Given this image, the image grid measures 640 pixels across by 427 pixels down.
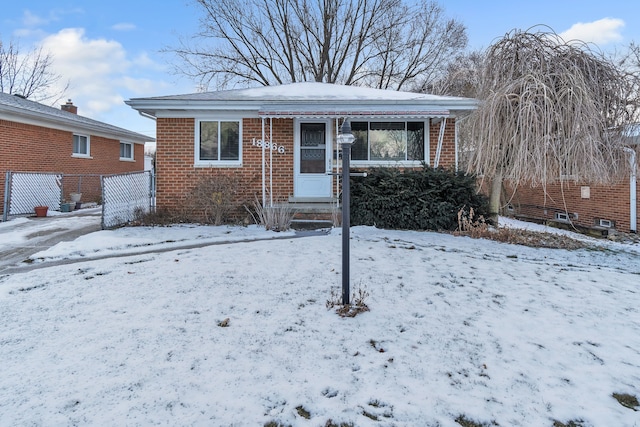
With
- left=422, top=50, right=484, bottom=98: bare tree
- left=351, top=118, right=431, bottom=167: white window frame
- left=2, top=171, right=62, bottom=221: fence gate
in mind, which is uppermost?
left=422, top=50, right=484, bottom=98: bare tree

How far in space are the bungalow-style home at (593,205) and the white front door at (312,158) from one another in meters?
4.80

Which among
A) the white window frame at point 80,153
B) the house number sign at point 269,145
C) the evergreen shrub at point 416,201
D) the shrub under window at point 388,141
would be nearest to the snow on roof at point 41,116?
the white window frame at point 80,153

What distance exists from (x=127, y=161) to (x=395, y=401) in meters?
20.2

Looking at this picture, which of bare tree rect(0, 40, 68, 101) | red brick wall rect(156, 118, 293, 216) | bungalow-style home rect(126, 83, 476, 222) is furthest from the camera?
bare tree rect(0, 40, 68, 101)

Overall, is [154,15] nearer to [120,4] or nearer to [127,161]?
[120,4]

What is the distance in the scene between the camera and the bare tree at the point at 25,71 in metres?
25.0

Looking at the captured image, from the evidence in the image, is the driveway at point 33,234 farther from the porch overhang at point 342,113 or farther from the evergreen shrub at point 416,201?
the evergreen shrub at point 416,201

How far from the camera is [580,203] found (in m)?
12.7

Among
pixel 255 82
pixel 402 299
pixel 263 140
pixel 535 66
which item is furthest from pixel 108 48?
pixel 402 299

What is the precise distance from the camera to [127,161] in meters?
18.9

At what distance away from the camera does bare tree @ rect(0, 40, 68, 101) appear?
82.2 ft

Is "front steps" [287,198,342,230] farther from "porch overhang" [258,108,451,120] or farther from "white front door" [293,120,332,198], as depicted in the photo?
"porch overhang" [258,108,451,120]

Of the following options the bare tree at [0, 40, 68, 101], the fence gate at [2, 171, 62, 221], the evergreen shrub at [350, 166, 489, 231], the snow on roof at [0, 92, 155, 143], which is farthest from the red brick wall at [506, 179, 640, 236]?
the bare tree at [0, 40, 68, 101]

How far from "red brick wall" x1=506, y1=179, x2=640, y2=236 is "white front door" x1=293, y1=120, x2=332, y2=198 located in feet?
19.4
